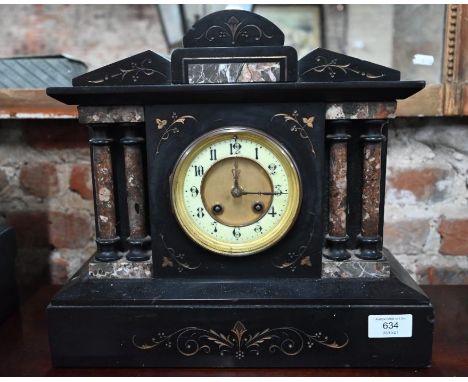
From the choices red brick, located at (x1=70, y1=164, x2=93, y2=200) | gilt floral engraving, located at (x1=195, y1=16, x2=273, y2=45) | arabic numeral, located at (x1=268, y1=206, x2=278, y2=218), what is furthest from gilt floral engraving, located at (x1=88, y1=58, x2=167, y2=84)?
red brick, located at (x1=70, y1=164, x2=93, y2=200)

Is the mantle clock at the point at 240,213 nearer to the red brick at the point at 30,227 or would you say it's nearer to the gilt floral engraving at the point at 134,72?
the gilt floral engraving at the point at 134,72

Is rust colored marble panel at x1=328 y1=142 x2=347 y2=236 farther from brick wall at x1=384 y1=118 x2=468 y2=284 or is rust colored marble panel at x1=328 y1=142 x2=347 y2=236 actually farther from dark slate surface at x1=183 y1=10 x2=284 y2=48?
brick wall at x1=384 y1=118 x2=468 y2=284

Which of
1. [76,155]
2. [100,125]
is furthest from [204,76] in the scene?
[76,155]

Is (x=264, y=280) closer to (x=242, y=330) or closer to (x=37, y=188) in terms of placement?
(x=242, y=330)

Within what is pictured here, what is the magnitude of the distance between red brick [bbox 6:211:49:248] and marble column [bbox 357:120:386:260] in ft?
3.17

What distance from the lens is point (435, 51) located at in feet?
4.60

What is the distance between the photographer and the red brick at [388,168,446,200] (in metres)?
1.42

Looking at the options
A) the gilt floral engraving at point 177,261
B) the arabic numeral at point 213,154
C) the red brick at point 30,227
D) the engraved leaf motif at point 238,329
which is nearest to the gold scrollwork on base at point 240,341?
the engraved leaf motif at point 238,329

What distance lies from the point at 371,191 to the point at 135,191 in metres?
0.50

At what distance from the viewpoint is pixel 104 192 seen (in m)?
1.04

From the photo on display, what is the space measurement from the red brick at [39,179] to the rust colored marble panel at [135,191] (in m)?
0.54

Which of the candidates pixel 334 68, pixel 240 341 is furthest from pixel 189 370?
pixel 334 68

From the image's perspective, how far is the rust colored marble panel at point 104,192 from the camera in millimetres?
1020

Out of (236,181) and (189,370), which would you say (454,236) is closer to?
(236,181)
